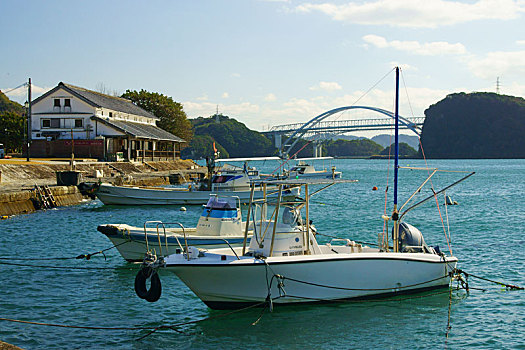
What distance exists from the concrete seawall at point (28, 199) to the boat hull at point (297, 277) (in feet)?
60.8

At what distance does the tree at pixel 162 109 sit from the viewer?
261ft

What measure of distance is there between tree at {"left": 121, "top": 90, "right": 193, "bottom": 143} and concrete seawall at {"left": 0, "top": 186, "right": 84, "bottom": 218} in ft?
149

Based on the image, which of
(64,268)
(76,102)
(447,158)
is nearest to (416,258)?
(64,268)

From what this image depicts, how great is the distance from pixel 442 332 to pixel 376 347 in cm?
179

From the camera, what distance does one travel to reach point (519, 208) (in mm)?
35344

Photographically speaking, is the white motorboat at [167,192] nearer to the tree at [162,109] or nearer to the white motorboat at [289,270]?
the white motorboat at [289,270]

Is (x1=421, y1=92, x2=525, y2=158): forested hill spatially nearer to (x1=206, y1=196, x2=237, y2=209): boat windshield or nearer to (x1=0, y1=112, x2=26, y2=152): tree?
(x1=0, y1=112, x2=26, y2=152): tree

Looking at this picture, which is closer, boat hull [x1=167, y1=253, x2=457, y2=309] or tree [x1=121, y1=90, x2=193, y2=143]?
boat hull [x1=167, y1=253, x2=457, y2=309]

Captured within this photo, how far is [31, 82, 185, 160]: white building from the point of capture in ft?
170

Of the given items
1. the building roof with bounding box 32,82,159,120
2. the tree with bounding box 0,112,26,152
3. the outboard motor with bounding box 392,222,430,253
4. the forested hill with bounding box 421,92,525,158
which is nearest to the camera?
the outboard motor with bounding box 392,222,430,253

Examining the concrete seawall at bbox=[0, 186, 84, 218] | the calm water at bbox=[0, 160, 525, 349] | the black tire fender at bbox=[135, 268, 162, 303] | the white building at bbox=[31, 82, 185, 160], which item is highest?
the white building at bbox=[31, 82, 185, 160]

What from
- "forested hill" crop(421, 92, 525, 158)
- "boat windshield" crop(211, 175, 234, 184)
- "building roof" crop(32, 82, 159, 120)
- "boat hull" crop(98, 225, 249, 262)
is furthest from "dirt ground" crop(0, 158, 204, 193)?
"forested hill" crop(421, 92, 525, 158)

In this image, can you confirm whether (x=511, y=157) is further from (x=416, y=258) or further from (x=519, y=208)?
(x=416, y=258)

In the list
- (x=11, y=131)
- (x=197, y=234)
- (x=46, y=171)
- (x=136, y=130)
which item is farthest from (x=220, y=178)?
(x=11, y=131)
